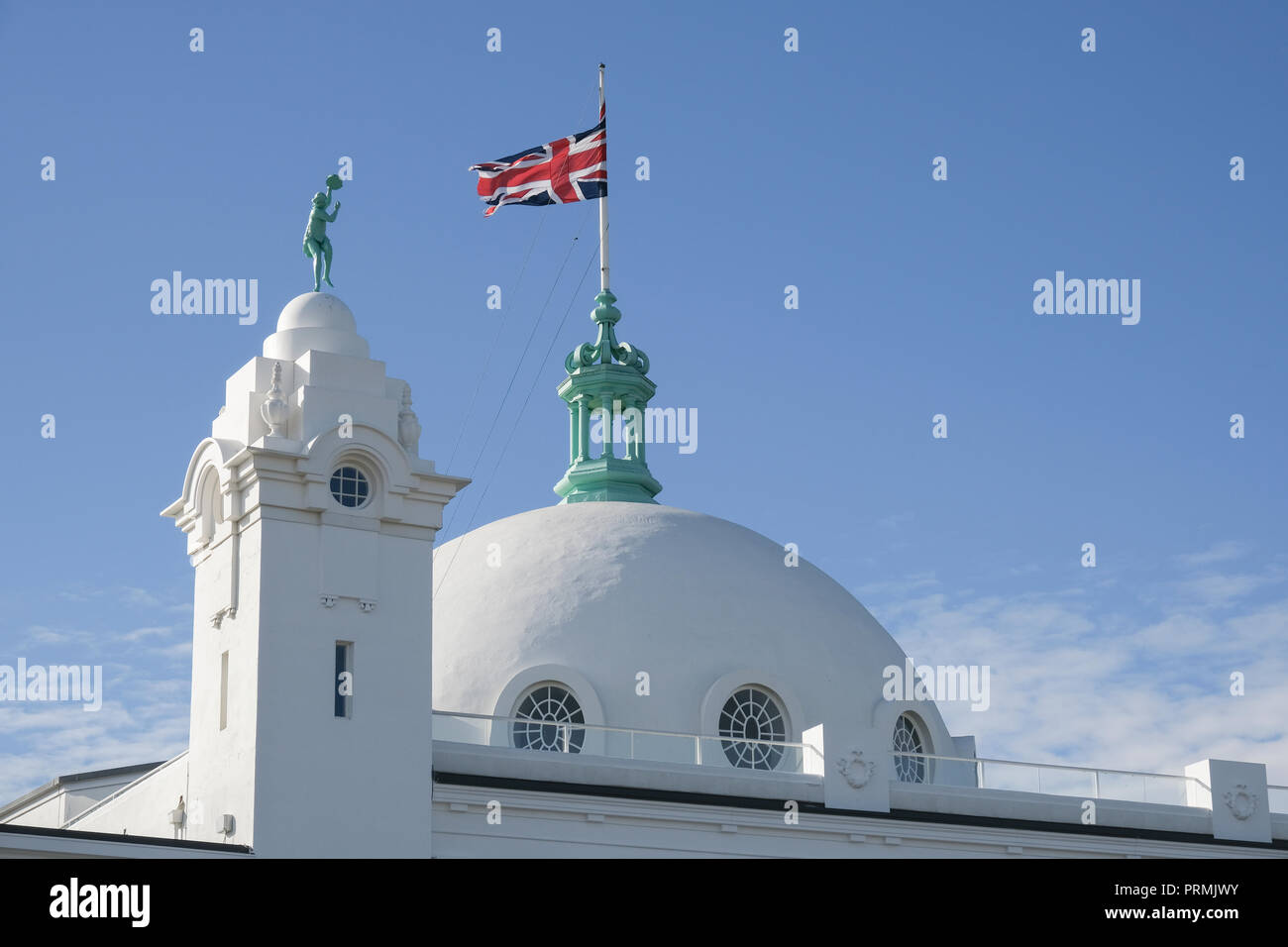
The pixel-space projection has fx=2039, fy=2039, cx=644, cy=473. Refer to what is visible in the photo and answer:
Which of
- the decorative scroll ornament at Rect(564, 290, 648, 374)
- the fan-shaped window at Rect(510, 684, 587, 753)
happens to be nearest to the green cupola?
the decorative scroll ornament at Rect(564, 290, 648, 374)

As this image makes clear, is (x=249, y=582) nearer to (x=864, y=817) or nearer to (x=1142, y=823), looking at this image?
(x=864, y=817)

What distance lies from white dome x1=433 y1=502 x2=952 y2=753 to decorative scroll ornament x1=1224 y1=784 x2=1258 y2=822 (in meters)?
5.35

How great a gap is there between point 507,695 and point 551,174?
1085 centimetres

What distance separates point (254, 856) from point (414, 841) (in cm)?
251

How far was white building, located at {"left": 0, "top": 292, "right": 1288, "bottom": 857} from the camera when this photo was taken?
29969 mm

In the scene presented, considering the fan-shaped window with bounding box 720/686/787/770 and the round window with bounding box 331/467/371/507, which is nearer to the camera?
the round window with bounding box 331/467/371/507

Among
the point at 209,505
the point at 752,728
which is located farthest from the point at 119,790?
the point at 752,728

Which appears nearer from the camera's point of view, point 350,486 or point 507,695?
point 350,486

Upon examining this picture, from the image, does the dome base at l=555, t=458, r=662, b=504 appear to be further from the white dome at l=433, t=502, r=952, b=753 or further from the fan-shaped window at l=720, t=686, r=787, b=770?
the fan-shaped window at l=720, t=686, r=787, b=770

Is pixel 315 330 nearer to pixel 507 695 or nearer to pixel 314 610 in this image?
pixel 314 610

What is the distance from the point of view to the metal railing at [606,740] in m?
33.9

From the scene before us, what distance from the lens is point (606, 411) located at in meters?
44.4

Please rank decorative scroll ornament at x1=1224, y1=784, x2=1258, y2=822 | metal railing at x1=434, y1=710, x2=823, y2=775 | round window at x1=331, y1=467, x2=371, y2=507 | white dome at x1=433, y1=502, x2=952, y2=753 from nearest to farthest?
1. round window at x1=331, y1=467, x2=371, y2=507
2. metal railing at x1=434, y1=710, x2=823, y2=775
3. white dome at x1=433, y1=502, x2=952, y2=753
4. decorative scroll ornament at x1=1224, y1=784, x2=1258, y2=822

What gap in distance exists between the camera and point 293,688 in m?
29.8
